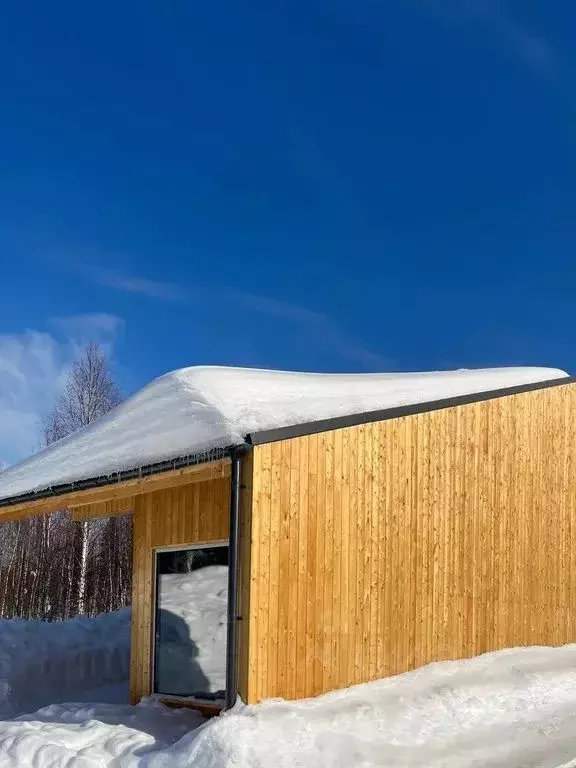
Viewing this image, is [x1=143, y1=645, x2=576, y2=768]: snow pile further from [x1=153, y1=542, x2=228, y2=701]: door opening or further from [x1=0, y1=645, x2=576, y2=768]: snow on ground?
[x1=153, y1=542, x2=228, y2=701]: door opening

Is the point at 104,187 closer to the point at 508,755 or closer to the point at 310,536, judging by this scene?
the point at 310,536

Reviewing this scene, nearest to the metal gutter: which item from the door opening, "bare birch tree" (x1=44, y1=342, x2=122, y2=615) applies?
the door opening

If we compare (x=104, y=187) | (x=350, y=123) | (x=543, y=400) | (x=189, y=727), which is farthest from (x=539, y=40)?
(x=189, y=727)

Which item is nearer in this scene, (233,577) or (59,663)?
(233,577)

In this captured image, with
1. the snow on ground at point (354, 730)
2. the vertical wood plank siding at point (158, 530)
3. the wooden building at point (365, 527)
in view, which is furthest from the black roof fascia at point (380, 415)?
the snow on ground at point (354, 730)

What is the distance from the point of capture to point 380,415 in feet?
25.5

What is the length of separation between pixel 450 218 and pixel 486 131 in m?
8.91

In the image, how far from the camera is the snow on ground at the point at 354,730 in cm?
581

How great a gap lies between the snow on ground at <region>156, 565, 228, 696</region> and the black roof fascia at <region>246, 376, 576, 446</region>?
1.88 meters

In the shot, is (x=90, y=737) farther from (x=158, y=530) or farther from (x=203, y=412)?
(x=203, y=412)

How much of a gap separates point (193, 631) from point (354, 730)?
8.62 ft

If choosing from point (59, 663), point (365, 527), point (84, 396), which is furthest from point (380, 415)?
point (84, 396)

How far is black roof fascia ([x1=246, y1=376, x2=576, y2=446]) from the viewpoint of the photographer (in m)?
6.72

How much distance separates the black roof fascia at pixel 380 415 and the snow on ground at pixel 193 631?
1.88 metres
